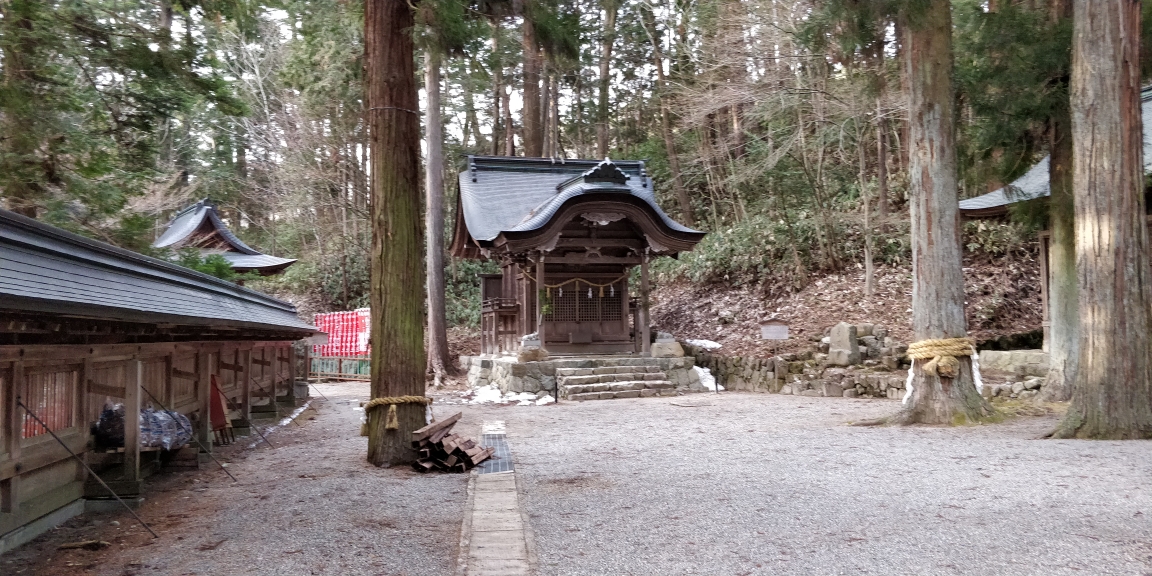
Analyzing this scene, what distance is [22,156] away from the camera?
748 cm

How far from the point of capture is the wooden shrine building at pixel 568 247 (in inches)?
575

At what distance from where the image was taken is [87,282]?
3969 mm

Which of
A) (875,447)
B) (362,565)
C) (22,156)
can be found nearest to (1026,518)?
(875,447)

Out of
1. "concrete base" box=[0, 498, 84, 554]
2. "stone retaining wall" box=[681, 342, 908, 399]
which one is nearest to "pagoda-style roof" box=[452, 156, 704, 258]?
"stone retaining wall" box=[681, 342, 908, 399]

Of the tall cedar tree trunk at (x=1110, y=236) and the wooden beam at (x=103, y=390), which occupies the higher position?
the tall cedar tree trunk at (x=1110, y=236)

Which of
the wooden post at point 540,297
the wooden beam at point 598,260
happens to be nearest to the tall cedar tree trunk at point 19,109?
the wooden post at point 540,297

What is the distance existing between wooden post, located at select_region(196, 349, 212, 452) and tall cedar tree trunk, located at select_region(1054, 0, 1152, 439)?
27.6ft

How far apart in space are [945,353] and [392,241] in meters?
5.93

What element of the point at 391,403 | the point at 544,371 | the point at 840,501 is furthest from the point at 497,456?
the point at 544,371

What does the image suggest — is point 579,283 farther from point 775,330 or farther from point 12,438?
point 12,438

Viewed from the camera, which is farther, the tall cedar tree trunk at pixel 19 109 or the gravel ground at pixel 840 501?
the tall cedar tree trunk at pixel 19 109

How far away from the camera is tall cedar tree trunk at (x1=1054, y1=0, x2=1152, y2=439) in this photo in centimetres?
707

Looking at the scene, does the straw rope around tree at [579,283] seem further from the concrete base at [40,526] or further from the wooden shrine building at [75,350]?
the concrete base at [40,526]

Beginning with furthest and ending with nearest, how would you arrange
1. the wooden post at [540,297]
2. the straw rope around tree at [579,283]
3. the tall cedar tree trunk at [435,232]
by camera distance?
→ the tall cedar tree trunk at [435,232] < the straw rope around tree at [579,283] < the wooden post at [540,297]
